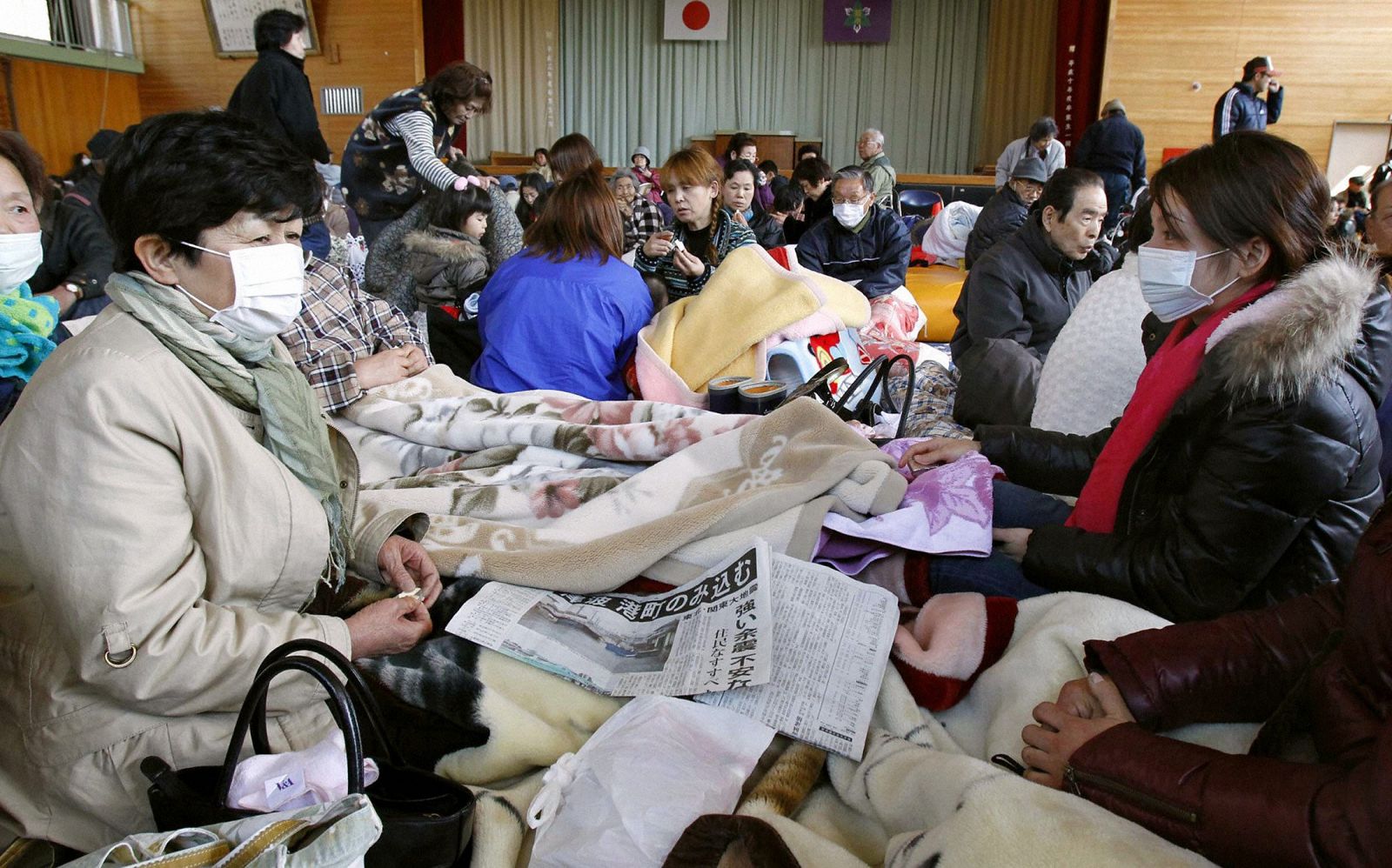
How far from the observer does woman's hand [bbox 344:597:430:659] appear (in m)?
1.34

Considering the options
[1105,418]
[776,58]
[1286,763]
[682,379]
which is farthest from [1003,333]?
[776,58]

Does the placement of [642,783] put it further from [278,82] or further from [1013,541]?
[278,82]

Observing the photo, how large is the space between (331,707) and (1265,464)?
1223 millimetres

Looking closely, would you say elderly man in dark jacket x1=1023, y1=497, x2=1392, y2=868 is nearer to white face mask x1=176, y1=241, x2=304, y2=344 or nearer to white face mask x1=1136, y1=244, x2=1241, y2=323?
white face mask x1=1136, y1=244, x2=1241, y2=323

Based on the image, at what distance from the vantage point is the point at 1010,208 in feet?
15.9

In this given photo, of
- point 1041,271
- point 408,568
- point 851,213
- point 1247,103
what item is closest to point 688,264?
point 1041,271

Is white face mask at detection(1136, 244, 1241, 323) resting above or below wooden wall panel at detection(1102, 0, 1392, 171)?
below

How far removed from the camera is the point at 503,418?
2158 mm

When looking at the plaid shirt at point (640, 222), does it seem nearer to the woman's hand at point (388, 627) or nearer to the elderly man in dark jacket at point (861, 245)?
the elderly man in dark jacket at point (861, 245)

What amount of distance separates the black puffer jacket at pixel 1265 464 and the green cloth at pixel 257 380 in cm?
115

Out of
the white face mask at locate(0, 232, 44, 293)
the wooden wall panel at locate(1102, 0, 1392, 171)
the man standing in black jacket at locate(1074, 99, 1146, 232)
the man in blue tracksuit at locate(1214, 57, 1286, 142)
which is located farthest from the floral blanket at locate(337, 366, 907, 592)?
the wooden wall panel at locate(1102, 0, 1392, 171)

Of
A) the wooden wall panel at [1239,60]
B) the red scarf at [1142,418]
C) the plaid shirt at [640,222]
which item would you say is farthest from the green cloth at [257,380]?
the wooden wall panel at [1239,60]

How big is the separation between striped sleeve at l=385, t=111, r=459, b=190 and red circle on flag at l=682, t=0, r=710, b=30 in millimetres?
9055

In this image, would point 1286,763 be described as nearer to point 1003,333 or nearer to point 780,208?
point 1003,333
